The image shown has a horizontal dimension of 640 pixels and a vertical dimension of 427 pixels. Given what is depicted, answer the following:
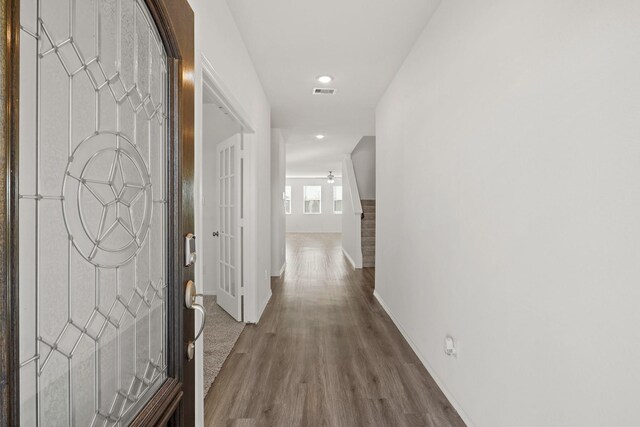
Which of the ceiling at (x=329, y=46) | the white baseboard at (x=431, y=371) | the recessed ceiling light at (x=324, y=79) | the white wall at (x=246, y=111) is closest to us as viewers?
the white wall at (x=246, y=111)

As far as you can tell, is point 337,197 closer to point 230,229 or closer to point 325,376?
point 230,229

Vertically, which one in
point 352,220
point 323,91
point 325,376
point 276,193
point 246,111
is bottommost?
point 325,376

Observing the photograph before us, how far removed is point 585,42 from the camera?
43.2 inches

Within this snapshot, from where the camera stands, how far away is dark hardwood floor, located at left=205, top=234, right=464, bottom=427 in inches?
78.6

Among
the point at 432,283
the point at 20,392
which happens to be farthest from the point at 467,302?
the point at 20,392

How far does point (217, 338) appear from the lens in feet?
10.3

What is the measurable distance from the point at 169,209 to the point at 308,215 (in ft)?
46.4

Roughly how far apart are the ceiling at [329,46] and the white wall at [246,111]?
15 centimetres

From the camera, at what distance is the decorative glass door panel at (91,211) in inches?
22.6

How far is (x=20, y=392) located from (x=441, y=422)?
199cm

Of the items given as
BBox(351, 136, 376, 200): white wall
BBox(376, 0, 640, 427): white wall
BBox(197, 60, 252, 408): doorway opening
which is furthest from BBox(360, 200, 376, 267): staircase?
BBox(376, 0, 640, 427): white wall

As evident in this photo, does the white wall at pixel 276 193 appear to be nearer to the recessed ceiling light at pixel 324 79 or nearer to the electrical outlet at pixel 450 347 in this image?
the recessed ceiling light at pixel 324 79

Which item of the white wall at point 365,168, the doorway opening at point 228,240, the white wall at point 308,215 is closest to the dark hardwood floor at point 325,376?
the doorway opening at point 228,240

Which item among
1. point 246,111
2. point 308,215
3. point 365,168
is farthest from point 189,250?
point 308,215
